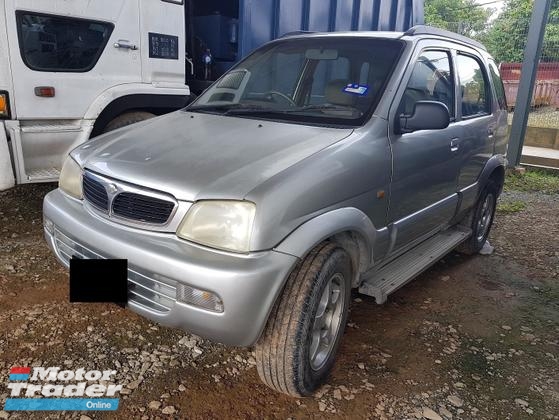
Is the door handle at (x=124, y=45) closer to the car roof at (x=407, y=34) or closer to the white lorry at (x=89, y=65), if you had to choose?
the white lorry at (x=89, y=65)

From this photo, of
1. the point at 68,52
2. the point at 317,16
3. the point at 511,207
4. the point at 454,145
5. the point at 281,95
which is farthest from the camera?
the point at 511,207

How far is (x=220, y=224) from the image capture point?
2066 mm

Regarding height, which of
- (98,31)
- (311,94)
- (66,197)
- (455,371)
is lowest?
(455,371)

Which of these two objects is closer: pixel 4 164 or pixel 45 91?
pixel 4 164

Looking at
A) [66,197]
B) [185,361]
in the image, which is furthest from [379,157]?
[66,197]

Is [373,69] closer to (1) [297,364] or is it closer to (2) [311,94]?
(2) [311,94]

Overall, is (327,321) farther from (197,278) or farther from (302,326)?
(197,278)

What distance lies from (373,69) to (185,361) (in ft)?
6.81

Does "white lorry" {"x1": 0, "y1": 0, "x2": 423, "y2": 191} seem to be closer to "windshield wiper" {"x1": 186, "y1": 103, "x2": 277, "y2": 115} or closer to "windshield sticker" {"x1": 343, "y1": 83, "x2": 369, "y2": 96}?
"windshield wiper" {"x1": 186, "y1": 103, "x2": 277, "y2": 115}

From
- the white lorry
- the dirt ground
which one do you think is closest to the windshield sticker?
the dirt ground

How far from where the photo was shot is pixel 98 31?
4180mm

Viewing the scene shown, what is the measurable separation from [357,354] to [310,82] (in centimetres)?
180

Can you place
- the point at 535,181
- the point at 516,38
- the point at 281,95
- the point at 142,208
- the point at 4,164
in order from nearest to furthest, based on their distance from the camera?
the point at 142,208 < the point at 281,95 < the point at 4,164 < the point at 535,181 < the point at 516,38

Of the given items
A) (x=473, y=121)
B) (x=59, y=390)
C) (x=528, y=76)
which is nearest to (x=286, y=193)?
(x=59, y=390)
